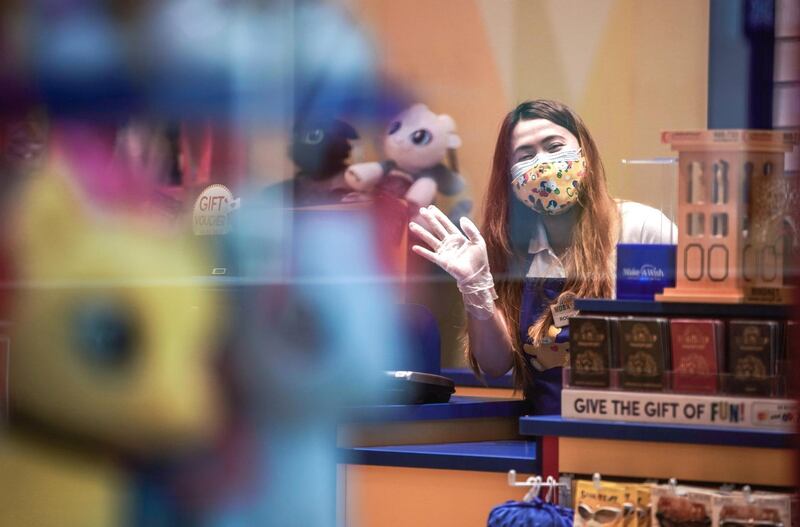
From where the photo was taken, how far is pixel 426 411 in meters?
2.88

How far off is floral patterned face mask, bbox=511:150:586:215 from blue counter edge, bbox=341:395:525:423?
58 centimetres

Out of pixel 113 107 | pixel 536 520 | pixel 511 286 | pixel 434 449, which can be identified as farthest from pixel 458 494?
pixel 113 107

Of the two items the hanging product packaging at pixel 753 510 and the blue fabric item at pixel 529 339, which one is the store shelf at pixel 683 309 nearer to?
the hanging product packaging at pixel 753 510

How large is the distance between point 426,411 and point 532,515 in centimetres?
68

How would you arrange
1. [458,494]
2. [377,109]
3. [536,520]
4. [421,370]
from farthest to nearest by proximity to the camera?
[377,109] < [421,370] < [458,494] < [536,520]

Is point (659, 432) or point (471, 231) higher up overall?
point (471, 231)

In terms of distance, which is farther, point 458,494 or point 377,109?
point 377,109

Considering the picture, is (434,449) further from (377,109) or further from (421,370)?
(377,109)

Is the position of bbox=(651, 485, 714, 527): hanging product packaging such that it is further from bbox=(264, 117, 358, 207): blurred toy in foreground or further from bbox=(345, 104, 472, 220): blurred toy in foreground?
bbox=(264, 117, 358, 207): blurred toy in foreground

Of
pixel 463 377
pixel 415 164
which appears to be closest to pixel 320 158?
pixel 415 164

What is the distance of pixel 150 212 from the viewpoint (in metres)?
4.84

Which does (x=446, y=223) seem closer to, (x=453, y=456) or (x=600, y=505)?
(x=453, y=456)

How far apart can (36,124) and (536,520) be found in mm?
3464

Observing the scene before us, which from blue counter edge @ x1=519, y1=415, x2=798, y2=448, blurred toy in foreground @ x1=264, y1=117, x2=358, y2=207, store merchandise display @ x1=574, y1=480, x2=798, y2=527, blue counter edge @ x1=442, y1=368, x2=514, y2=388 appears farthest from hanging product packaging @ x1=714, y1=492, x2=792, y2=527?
blurred toy in foreground @ x1=264, y1=117, x2=358, y2=207
